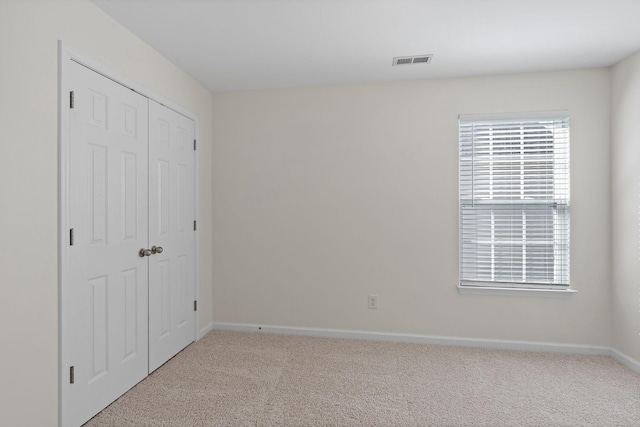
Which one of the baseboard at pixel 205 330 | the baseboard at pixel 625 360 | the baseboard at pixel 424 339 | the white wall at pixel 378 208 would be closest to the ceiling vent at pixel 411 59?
the white wall at pixel 378 208

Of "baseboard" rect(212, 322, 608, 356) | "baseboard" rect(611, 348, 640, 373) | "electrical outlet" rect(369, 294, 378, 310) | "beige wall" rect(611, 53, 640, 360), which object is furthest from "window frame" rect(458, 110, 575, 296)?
"electrical outlet" rect(369, 294, 378, 310)

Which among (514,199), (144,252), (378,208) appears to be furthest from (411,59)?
(144,252)

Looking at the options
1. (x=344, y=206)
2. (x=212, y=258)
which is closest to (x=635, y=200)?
(x=344, y=206)

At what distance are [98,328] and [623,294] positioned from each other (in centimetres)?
400

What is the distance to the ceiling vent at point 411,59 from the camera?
110 inches

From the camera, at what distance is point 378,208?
336 centimetres

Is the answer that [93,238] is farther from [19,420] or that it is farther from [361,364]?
[361,364]

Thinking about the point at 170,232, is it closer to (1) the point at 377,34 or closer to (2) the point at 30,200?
(2) the point at 30,200

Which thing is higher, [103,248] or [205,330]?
[103,248]

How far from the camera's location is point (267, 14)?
7.19 feet

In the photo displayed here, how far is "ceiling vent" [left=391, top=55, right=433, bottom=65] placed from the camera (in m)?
2.81

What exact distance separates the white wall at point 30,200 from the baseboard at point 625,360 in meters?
4.03

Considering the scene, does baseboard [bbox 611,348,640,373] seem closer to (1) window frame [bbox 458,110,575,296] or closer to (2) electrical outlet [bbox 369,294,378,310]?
(1) window frame [bbox 458,110,575,296]

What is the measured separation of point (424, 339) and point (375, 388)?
1.02 metres
